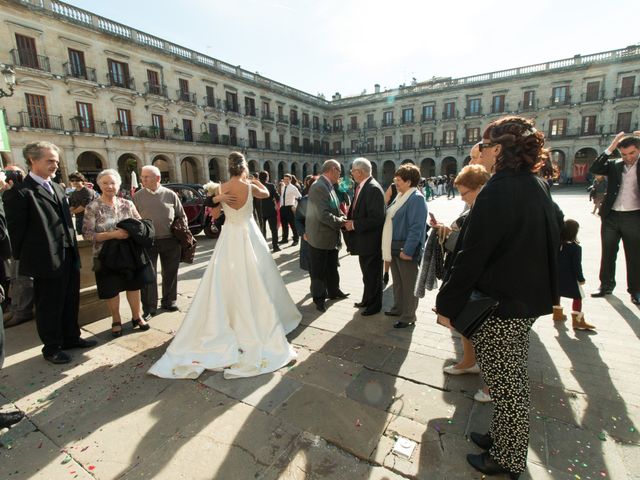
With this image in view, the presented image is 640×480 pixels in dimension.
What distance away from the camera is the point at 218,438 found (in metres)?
2.04

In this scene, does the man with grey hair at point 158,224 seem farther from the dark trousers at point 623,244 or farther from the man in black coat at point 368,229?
the dark trousers at point 623,244

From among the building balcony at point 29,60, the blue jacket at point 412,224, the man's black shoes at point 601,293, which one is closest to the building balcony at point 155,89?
the building balcony at point 29,60

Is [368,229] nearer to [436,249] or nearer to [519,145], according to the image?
[436,249]

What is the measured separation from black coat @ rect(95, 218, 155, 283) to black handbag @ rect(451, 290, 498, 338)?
122 inches

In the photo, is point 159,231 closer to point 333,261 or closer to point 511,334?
point 333,261

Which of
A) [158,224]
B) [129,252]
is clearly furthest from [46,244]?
[158,224]

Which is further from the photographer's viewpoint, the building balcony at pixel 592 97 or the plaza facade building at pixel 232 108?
the building balcony at pixel 592 97

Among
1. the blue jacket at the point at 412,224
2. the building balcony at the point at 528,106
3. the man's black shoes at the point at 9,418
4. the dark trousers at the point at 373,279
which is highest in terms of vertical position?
the building balcony at the point at 528,106

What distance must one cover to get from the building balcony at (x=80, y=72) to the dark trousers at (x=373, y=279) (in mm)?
24466

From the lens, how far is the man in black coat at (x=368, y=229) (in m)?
3.70

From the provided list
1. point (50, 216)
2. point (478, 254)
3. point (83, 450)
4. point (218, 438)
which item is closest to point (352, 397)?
point (218, 438)

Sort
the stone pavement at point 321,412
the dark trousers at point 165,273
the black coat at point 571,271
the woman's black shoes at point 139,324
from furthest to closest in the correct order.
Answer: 1. the dark trousers at point 165,273
2. the woman's black shoes at point 139,324
3. the black coat at point 571,271
4. the stone pavement at point 321,412

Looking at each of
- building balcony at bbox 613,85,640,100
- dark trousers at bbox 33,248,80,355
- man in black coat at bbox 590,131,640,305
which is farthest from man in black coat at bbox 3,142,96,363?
building balcony at bbox 613,85,640,100

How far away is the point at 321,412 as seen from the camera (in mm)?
2244
